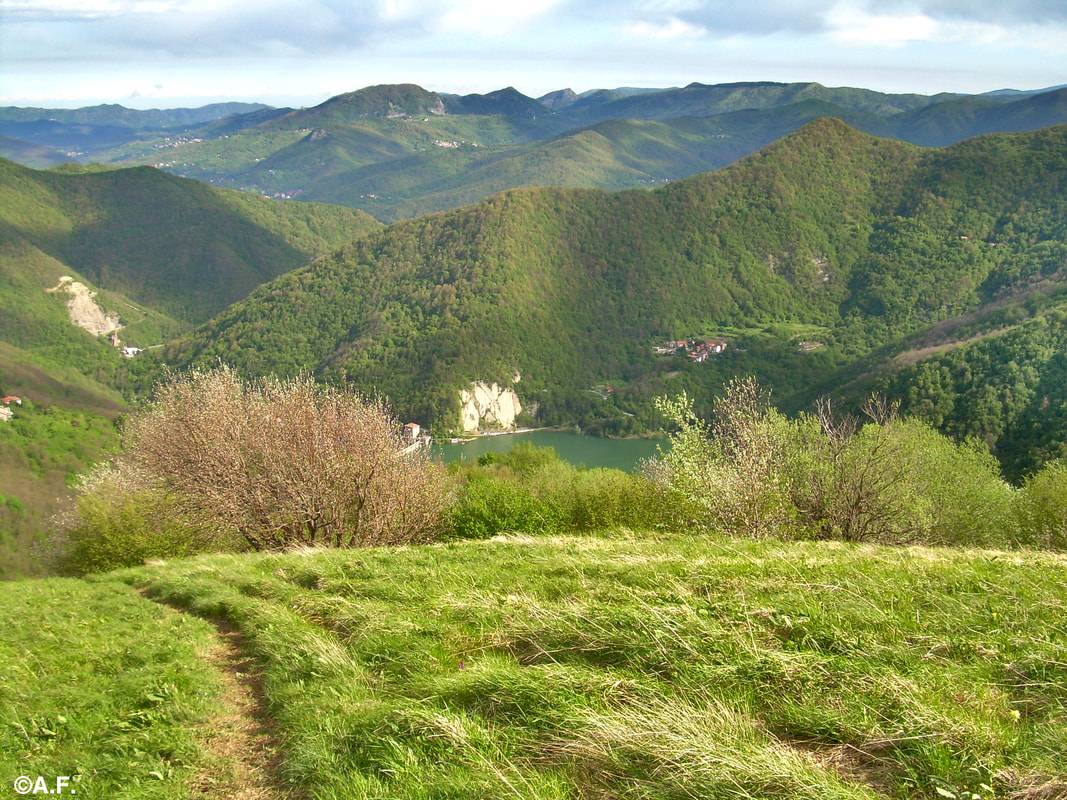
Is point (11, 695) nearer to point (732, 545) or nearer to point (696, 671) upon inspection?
point (696, 671)

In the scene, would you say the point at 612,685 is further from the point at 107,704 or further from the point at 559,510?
the point at 559,510

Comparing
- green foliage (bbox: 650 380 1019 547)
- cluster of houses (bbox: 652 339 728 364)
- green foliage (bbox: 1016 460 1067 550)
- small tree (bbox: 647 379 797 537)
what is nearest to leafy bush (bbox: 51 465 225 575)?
small tree (bbox: 647 379 797 537)

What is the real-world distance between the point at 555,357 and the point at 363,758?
179126 millimetres

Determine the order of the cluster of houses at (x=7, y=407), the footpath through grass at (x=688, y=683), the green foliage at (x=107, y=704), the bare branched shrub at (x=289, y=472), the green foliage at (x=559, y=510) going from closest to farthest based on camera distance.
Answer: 1. the footpath through grass at (x=688, y=683)
2. the green foliage at (x=107, y=704)
3. the bare branched shrub at (x=289, y=472)
4. the green foliage at (x=559, y=510)
5. the cluster of houses at (x=7, y=407)

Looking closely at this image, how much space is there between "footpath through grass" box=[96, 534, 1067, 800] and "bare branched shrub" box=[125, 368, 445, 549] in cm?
1151

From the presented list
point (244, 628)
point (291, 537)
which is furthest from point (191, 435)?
point (244, 628)

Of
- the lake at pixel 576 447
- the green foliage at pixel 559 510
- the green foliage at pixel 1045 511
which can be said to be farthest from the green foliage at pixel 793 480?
the lake at pixel 576 447

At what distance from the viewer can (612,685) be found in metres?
5.30

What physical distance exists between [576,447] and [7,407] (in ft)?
326

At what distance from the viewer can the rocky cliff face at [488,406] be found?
523ft

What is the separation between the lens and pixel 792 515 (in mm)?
16188

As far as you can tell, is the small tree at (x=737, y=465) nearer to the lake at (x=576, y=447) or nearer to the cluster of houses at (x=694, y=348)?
the lake at (x=576, y=447)

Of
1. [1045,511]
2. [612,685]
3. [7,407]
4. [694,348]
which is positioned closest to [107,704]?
[612,685]

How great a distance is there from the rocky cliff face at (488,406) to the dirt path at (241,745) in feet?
492
